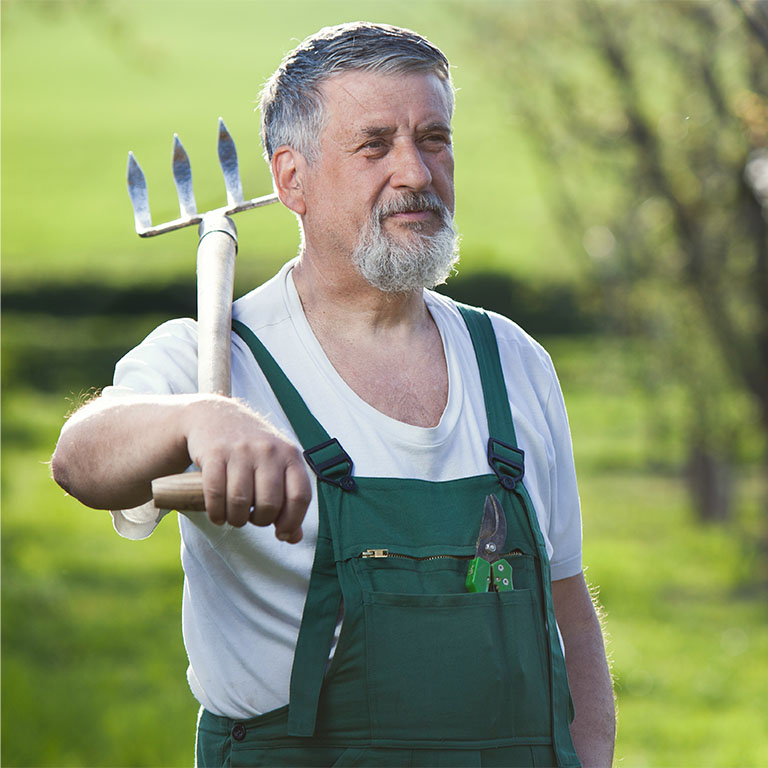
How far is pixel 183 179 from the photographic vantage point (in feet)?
8.34

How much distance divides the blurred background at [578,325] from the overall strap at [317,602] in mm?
863

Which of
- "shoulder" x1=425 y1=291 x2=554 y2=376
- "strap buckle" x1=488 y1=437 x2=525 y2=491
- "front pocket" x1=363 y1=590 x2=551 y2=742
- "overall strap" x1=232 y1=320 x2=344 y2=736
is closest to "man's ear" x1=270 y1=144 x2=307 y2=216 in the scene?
"shoulder" x1=425 y1=291 x2=554 y2=376

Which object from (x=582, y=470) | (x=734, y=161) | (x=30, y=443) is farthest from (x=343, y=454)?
(x=582, y=470)

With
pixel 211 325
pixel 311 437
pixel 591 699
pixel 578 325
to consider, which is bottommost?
pixel 591 699

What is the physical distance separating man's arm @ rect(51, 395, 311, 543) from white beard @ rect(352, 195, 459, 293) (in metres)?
0.66

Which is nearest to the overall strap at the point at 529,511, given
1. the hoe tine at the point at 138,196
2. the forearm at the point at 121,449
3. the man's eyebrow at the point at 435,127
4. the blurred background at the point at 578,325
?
the man's eyebrow at the point at 435,127

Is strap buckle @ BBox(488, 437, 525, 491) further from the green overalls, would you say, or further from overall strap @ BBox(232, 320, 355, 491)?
overall strap @ BBox(232, 320, 355, 491)

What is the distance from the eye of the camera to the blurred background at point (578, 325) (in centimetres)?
730

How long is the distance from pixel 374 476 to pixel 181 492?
630mm

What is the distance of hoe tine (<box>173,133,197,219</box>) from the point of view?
2.50 metres

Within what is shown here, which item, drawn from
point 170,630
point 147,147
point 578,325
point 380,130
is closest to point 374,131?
point 380,130

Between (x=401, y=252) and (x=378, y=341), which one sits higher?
(x=401, y=252)

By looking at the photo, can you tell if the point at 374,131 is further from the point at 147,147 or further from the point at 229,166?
the point at 147,147

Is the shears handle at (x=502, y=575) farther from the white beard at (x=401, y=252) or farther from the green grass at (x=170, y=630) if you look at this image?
the green grass at (x=170, y=630)
